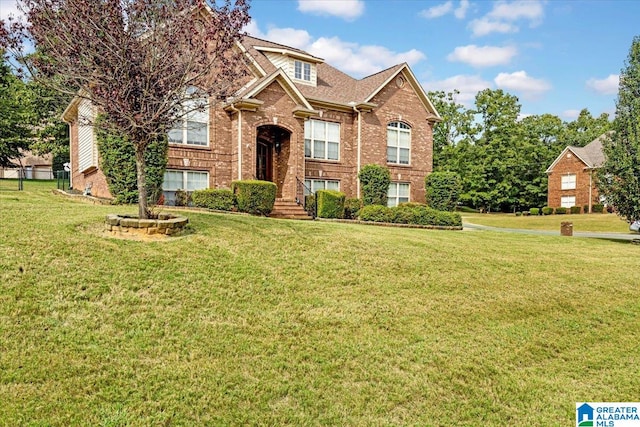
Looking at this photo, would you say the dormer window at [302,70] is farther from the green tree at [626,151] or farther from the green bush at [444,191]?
the green tree at [626,151]

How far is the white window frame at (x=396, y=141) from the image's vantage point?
22.5m

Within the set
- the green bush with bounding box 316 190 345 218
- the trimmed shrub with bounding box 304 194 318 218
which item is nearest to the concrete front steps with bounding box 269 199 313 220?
the trimmed shrub with bounding box 304 194 318 218

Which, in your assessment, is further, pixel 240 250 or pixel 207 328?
pixel 240 250

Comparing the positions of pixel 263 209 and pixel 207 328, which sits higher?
pixel 263 209

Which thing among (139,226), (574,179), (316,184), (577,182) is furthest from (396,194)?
(574,179)

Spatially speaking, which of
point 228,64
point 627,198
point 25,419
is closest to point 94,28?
point 228,64

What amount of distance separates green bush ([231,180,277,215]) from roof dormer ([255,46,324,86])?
8.44m

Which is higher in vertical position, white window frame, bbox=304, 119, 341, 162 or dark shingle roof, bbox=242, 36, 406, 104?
dark shingle roof, bbox=242, 36, 406, 104

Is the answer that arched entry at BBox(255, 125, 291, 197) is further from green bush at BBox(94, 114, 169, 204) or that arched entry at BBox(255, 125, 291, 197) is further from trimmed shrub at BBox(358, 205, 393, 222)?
green bush at BBox(94, 114, 169, 204)

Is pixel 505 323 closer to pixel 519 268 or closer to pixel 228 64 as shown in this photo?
pixel 519 268

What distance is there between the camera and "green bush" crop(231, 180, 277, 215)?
15.1 metres

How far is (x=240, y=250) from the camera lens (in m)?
7.68

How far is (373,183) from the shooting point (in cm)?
2055

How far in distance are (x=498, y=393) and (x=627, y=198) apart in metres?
14.3
